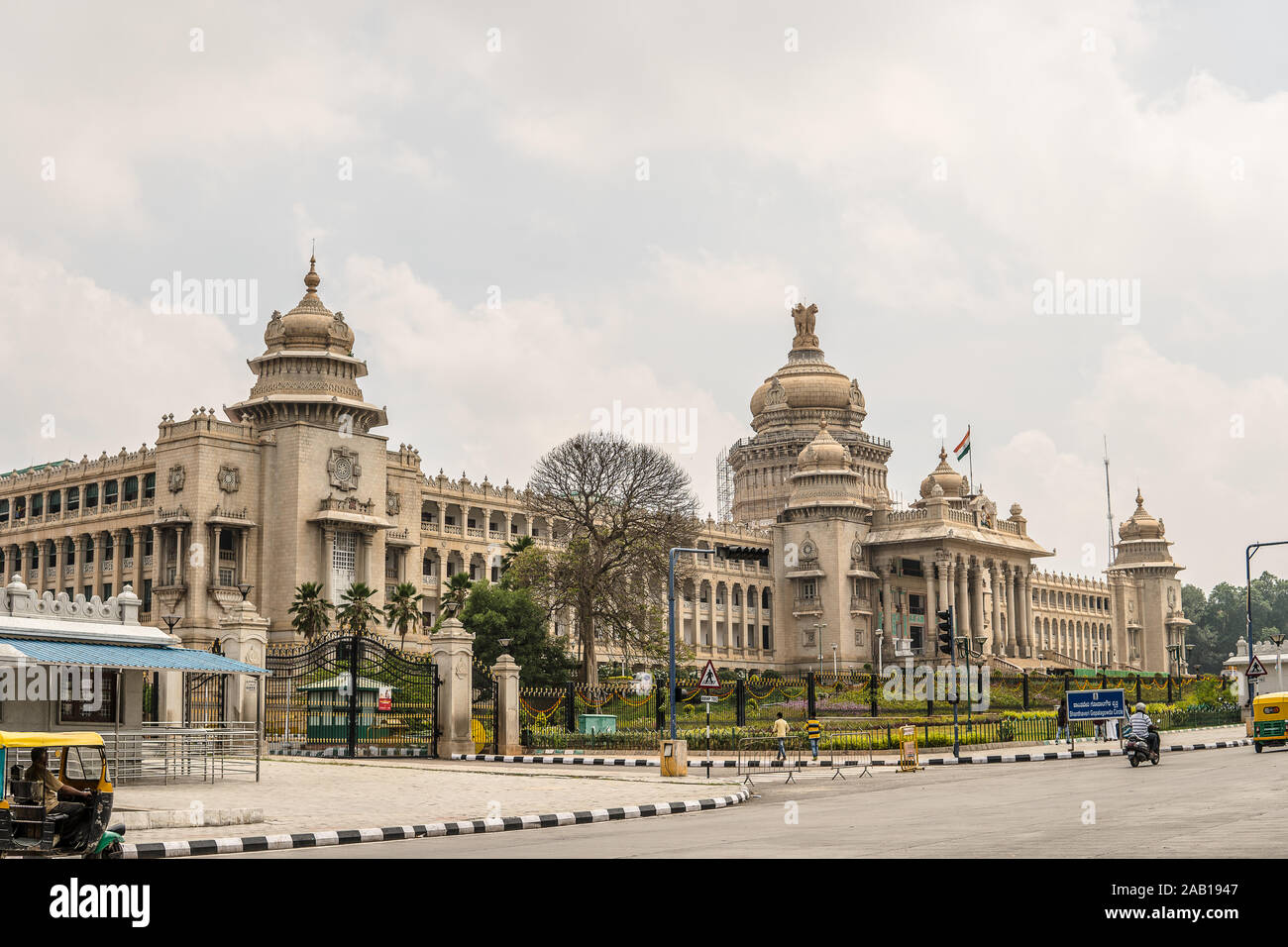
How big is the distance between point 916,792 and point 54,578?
65.9 m

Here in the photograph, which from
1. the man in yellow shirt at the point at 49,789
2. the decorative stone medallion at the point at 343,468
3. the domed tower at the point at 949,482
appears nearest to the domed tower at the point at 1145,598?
the domed tower at the point at 949,482

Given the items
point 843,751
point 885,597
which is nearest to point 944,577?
point 885,597

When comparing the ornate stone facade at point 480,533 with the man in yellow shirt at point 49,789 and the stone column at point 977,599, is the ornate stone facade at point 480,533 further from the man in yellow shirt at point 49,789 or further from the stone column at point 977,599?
the man in yellow shirt at point 49,789

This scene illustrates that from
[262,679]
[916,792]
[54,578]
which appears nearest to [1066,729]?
[916,792]

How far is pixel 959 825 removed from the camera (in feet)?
56.7

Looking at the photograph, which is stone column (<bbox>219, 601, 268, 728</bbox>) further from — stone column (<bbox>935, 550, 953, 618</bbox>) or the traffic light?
stone column (<bbox>935, 550, 953, 618</bbox>)

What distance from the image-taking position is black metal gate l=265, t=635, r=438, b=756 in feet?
124

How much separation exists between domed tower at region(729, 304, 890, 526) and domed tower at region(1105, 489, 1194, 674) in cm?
2895

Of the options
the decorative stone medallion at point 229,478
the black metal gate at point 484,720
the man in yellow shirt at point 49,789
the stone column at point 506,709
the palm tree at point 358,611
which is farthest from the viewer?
the decorative stone medallion at point 229,478

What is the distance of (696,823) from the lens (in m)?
19.7

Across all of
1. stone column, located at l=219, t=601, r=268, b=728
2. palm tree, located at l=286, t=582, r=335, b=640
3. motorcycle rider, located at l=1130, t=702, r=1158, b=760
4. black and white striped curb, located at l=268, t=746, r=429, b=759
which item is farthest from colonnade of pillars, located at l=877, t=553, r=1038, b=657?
stone column, located at l=219, t=601, r=268, b=728

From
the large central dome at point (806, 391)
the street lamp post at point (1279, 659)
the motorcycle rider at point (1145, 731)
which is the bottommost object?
the motorcycle rider at point (1145, 731)

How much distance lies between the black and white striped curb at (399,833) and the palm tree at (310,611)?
40.6 meters

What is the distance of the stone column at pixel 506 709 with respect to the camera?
37688 mm
